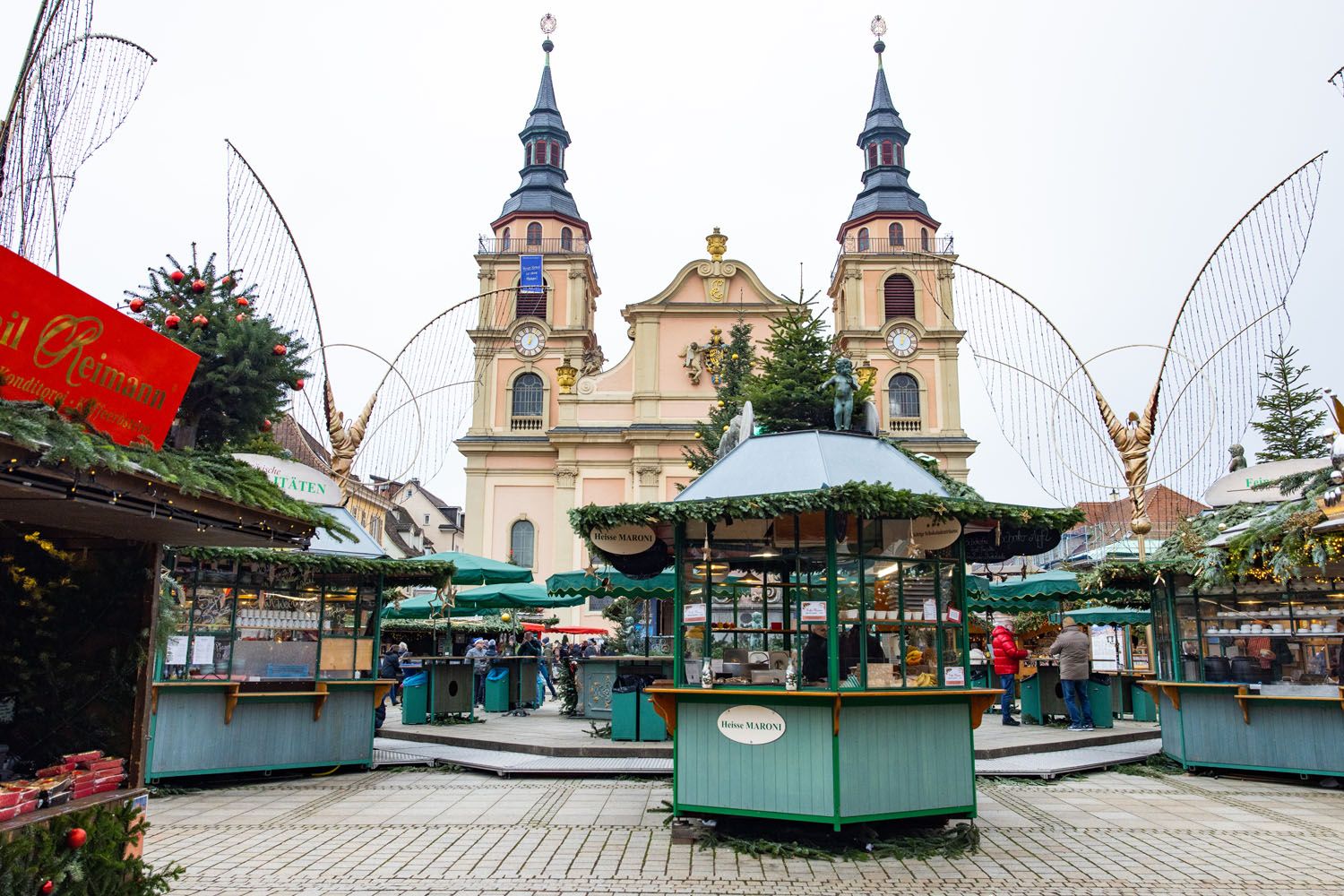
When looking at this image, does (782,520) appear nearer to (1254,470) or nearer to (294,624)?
(294,624)

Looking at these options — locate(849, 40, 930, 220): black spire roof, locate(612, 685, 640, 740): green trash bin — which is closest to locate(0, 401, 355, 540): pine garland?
locate(612, 685, 640, 740): green trash bin

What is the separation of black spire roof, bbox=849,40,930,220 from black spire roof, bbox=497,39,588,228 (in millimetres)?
13558

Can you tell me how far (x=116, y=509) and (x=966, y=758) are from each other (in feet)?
20.7

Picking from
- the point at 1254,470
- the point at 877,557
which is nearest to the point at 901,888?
the point at 877,557

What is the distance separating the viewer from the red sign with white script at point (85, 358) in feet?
14.1

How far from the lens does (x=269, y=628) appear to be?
1128cm

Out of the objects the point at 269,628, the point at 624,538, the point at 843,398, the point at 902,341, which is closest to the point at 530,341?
the point at 902,341

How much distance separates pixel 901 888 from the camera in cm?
650

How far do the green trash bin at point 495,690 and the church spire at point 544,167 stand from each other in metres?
32.0

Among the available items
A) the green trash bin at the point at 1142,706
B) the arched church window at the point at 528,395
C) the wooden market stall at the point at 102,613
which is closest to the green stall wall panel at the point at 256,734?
the wooden market stall at the point at 102,613

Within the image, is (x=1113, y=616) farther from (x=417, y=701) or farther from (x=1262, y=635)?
(x=417, y=701)

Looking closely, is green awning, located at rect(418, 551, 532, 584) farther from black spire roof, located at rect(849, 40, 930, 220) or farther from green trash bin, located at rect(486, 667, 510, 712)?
black spire roof, located at rect(849, 40, 930, 220)

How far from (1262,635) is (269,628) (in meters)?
11.1

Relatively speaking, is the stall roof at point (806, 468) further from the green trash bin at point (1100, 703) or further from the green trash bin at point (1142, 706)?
the green trash bin at point (1142, 706)
